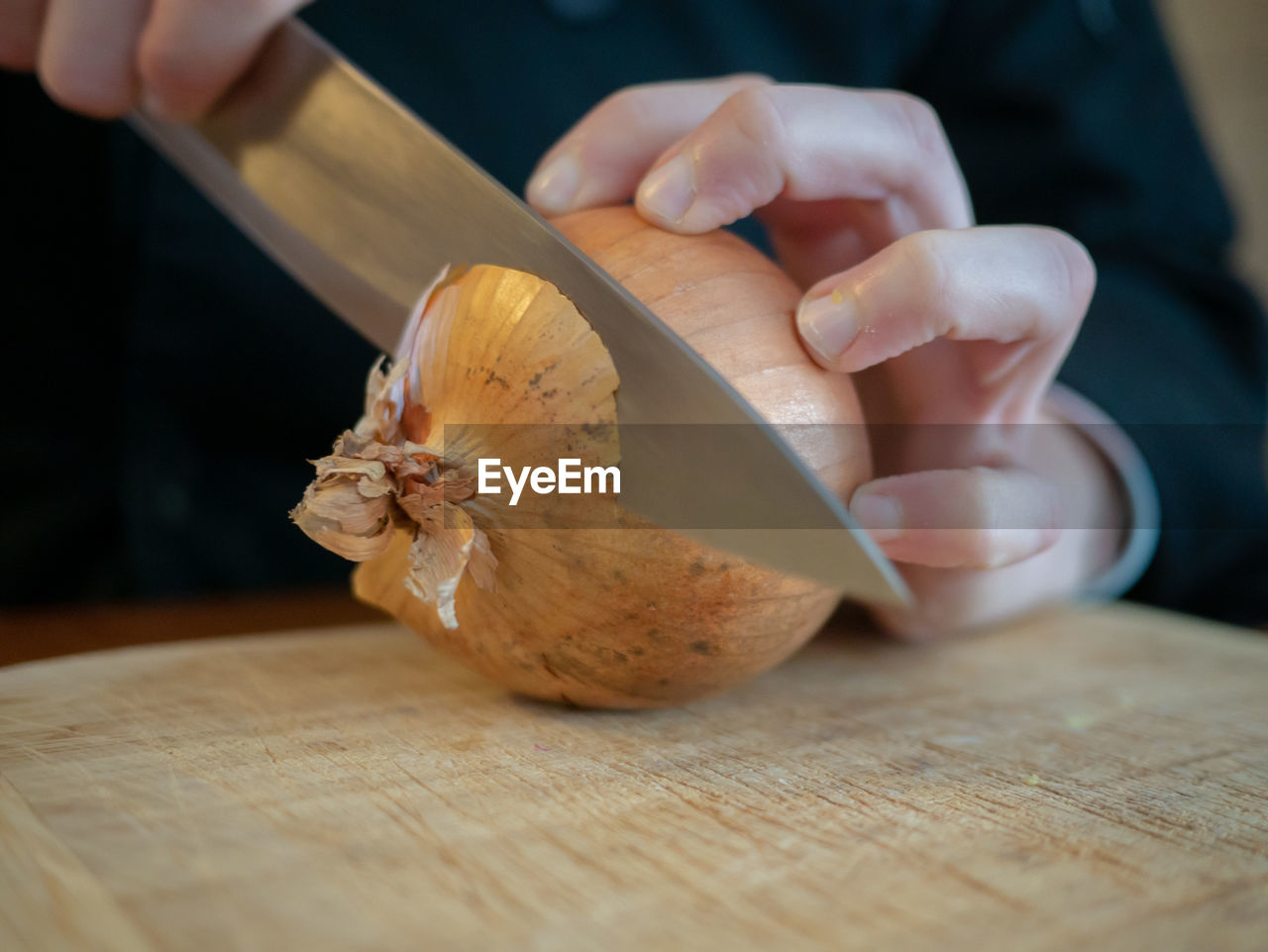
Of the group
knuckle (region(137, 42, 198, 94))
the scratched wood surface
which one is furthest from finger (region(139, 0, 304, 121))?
the scratched wood surface

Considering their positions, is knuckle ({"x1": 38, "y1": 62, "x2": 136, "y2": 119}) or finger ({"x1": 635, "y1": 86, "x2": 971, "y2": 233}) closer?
finger ({"x1": 635, "y1": 86, "x2": 971, "y2": 233})

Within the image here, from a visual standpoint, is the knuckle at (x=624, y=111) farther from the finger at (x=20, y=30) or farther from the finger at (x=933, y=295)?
the finger at (x=20, y=30)

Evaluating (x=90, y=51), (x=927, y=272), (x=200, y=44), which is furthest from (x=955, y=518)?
(x=90, y=51)

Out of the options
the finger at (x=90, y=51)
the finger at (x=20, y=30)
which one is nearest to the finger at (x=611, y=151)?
the finger at (x=90, y=51)

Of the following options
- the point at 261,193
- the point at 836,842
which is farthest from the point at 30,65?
the point at 836,842

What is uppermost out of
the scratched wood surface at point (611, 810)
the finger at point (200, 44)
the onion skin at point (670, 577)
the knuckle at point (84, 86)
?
the finger at point (200, 44)

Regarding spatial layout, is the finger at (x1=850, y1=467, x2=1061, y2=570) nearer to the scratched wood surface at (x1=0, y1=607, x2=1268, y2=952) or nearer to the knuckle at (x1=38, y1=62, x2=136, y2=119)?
the scratched wood surface at (x1=0, y1=607, x2=1268, y2=952)

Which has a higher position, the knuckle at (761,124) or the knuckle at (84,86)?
the knuckle at (84,86)
